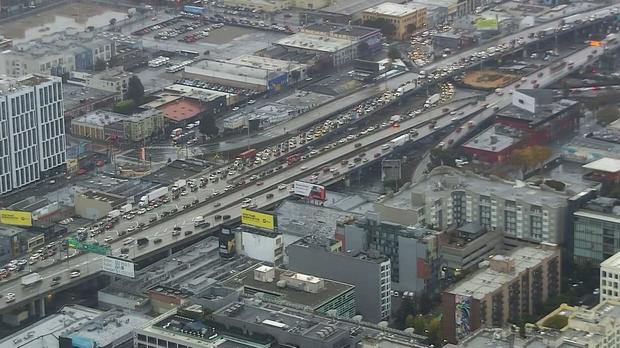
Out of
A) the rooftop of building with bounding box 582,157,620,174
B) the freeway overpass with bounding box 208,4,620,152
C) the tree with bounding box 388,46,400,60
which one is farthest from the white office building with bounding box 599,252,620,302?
the tree with bounding box 388,46,400,60

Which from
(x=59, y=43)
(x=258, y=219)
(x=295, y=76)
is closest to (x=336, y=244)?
(x=258, y=219)

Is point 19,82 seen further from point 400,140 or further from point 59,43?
point 59,43

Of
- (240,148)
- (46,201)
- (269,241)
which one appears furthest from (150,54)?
(269,241)

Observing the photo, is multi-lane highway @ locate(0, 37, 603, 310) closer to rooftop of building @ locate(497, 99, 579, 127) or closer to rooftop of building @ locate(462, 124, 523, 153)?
rooftop of building @ locate(497, 99, 579, 127)

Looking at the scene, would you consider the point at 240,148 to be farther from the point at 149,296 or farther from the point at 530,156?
the point at 149,296

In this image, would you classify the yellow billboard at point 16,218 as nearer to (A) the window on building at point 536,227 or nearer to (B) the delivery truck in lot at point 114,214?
(B) the delivery truck in lot at point 114,214

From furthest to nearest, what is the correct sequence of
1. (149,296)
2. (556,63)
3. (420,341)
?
(556,63) < (149,296) < (420,341)
